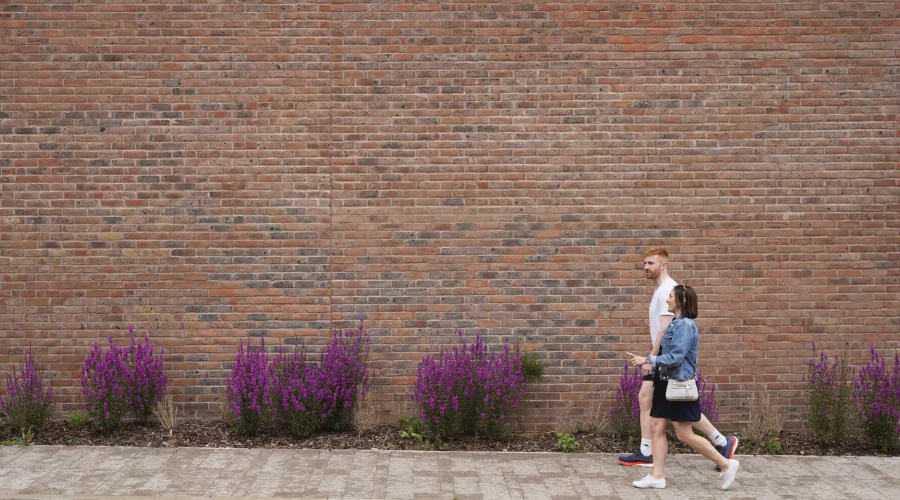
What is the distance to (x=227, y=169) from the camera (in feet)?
25.5

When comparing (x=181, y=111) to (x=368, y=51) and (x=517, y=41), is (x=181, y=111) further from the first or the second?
(x=517, y=41)

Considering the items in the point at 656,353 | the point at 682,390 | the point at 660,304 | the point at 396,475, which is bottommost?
the point at 396,475

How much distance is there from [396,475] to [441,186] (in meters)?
2.88

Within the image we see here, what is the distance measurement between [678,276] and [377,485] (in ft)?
12.0

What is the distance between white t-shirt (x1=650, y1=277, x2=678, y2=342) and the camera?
6211 millimetres

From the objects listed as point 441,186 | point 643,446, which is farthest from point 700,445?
point 441,186

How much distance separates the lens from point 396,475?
6.29 meters

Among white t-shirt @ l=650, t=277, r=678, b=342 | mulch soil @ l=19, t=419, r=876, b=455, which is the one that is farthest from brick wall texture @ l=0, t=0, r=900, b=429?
white t-shirt @ l=650, t=277, r=678, b=342

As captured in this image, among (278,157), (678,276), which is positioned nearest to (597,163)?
(678,276)

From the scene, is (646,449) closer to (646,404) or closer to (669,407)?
(646,404)

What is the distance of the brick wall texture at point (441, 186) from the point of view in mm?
7746

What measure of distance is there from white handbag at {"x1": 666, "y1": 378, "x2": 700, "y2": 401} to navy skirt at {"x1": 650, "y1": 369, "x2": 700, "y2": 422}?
91 millimetres

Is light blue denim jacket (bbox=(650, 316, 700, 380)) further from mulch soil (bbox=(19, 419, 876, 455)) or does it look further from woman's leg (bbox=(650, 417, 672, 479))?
mulch soil (bbox=(19, 419, 876, 455))

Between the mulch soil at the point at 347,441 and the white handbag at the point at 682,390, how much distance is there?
1.50 metres
